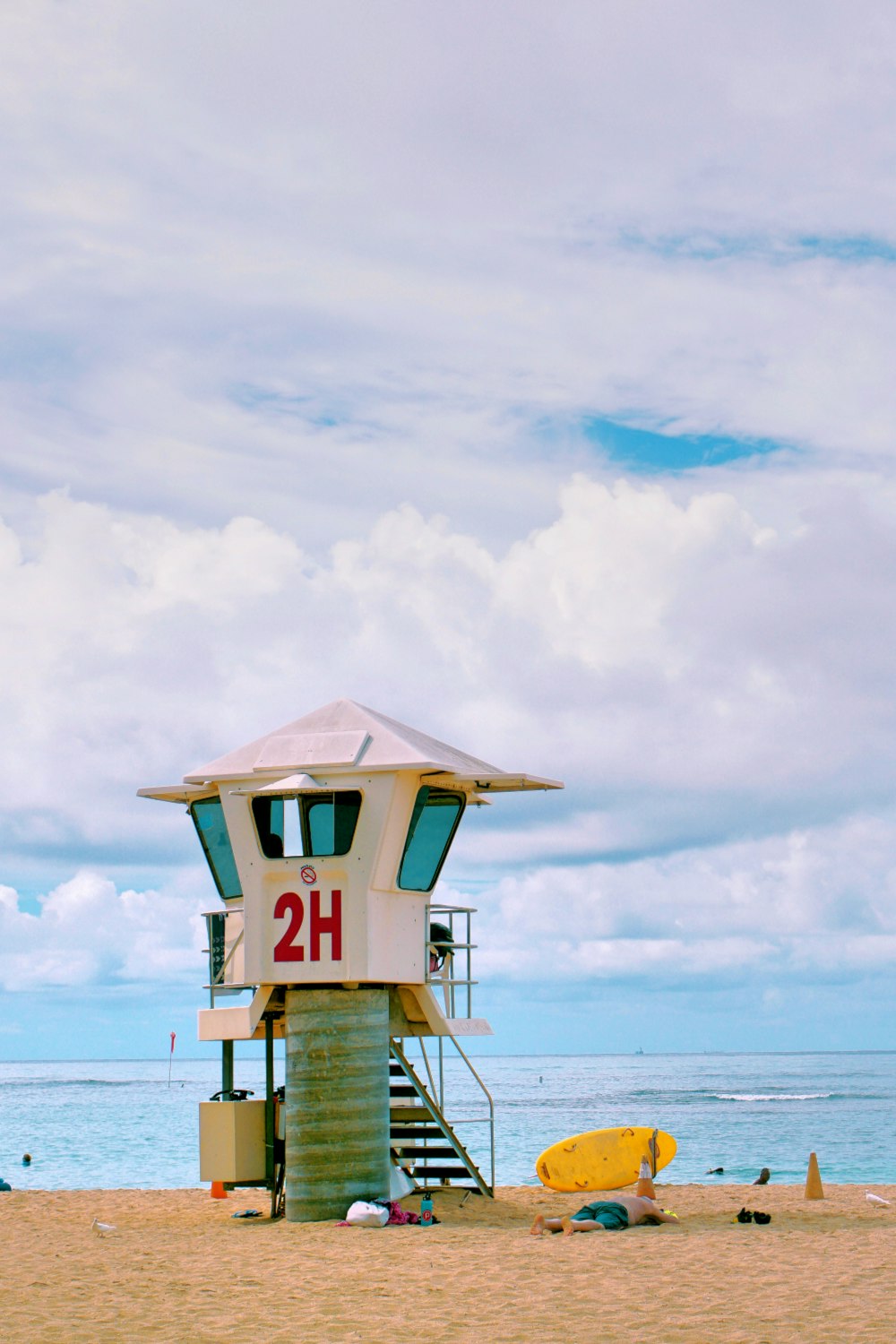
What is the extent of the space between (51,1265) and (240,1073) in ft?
501

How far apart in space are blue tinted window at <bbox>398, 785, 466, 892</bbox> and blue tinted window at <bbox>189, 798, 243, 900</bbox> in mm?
2751

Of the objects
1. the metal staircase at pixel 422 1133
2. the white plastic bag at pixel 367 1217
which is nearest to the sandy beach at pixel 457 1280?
the white plastic bag at pixel 367 1217

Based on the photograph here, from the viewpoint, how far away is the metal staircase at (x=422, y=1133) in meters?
21.3

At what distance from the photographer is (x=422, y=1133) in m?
21.4

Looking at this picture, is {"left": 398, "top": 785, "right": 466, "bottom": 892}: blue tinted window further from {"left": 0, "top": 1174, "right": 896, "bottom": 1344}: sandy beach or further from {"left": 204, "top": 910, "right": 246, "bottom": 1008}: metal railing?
{"left": 0, "top": 1174, "right": 896, "bottom": 1344}: sandy beach

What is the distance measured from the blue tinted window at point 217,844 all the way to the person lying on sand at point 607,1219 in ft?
21.0

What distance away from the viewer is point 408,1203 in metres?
20.2

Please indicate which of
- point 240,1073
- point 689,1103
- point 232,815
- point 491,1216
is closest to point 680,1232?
point 491,1216

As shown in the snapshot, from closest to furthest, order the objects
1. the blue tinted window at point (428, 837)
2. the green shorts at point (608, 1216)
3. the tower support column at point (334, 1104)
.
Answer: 1. the green shorts at point (608, 1216)
2. the tower support column at point (334, 1104)
3. the blue tinted window at point (428, 837)

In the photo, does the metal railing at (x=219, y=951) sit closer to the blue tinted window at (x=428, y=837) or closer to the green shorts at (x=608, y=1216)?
the blue tinted window at (x=428, y=837)

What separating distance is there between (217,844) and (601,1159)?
8.06 meters

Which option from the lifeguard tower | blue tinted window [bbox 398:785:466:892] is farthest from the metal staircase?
blue tinted window [bbox 398:785:466:892]

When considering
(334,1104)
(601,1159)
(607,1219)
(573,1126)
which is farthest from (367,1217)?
(573,1126)

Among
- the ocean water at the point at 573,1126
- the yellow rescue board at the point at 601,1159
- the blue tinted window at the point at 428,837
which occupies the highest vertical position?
the blue tinted window at the point at 428,837
